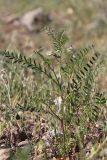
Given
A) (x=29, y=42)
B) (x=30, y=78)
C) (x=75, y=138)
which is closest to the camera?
(x=75, y=138)

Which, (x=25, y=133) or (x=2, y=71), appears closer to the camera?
(x=25, y=133)

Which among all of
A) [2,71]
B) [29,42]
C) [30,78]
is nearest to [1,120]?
[2,71]

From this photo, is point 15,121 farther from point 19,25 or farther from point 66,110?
point 19,25

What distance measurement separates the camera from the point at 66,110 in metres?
2.88

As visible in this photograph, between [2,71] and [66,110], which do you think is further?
[2,71]

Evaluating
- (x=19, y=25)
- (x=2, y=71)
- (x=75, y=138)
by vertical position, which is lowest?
(x=75, y=138)

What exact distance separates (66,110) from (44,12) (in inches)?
229

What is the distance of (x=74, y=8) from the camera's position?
8.27 metres

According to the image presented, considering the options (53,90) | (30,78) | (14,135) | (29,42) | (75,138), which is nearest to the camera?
(75,138)

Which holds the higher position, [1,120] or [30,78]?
[30,78]

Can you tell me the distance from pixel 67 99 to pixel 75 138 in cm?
21

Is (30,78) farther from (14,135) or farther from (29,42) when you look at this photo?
(29,42)

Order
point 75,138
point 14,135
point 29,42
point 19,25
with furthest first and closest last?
point 19,25
point 29,42
point 14,135
point 75,138

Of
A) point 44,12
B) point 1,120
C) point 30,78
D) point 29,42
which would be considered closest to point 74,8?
point 44,12
